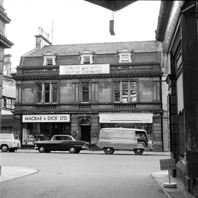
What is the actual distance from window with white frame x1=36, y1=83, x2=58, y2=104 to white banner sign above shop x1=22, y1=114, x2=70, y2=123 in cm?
163

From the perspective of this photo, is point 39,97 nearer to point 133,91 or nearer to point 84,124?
point 84,124

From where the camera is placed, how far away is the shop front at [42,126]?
105ft

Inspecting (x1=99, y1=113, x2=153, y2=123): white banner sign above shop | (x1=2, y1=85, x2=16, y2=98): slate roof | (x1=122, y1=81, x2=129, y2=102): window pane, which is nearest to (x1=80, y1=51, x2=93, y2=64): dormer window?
(x1=122, y1=81, x2=129, y2=102): window pane

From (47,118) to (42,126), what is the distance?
1.16 m

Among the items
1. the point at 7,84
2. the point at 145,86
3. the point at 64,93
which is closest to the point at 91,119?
the point at 64,93

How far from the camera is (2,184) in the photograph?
32.8ft

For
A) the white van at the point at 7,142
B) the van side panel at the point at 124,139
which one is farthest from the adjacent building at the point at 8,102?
the van side panel at the point at 124,139

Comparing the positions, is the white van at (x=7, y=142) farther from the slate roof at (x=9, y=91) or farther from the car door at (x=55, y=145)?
the slate roof at (x=9, y=91)

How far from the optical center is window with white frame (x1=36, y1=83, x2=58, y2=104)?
32812 millimetres

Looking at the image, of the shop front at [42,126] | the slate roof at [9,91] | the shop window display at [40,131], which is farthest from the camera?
the slate roof at [9,91]

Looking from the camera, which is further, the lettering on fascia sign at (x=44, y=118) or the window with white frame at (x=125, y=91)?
the lettering on fascia sign at (x=44, y=118)

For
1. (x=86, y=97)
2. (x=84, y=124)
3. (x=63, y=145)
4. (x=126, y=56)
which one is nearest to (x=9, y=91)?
(x=86, y=97)

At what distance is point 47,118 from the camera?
106 feet

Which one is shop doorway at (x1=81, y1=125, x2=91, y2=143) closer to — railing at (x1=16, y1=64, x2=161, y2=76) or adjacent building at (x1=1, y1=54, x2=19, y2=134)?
railing at (x1=16, y1=64, x2=161, y2=76)
